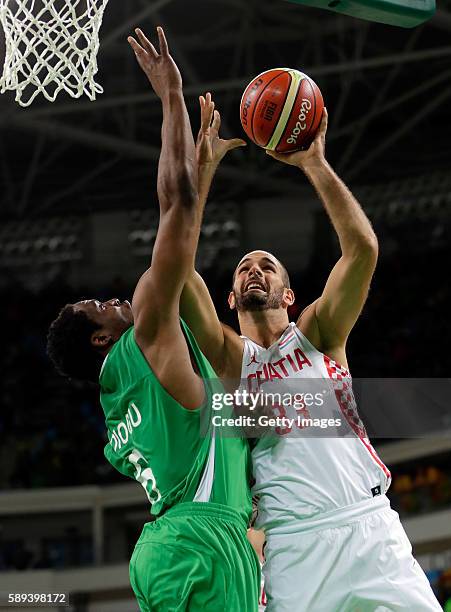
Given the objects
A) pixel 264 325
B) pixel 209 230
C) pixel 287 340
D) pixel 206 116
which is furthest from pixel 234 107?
pixel 287 340

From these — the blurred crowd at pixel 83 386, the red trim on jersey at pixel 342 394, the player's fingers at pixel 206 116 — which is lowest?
the red trim on jersey at pixel 342 394

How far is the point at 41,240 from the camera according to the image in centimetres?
1741

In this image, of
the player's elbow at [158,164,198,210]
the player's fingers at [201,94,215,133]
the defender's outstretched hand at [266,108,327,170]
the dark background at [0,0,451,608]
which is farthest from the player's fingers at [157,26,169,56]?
the dark background at [0,0,451,608]

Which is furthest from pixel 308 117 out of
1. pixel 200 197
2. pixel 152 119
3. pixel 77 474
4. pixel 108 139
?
pixel 152 119

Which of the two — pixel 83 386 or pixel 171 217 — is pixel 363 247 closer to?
pixel 171 217

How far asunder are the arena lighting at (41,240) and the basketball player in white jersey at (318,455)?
13603 millimetres

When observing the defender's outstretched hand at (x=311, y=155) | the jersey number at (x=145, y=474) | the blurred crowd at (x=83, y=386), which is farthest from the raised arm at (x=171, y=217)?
the blurred crowd at (x=83, y=386)

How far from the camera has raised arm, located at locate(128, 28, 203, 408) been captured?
3.21 metres

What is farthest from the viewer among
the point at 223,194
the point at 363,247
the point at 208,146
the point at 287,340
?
the point at 223,194

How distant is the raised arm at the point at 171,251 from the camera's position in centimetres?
321

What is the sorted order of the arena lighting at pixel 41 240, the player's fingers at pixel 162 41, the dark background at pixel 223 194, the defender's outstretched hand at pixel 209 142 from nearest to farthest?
the player's fingers at pixel 162 41, the defender's outstretched hand at pixel 209 142, the dark background at pixel 223 194, the arena lighting at pixel 41 240

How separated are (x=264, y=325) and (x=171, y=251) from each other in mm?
843

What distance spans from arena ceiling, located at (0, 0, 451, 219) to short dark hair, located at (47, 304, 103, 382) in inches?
354

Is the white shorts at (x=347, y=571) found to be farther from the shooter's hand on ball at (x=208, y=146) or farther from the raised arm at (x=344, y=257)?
the shooter's hand on ball at (x=208, y=146)
